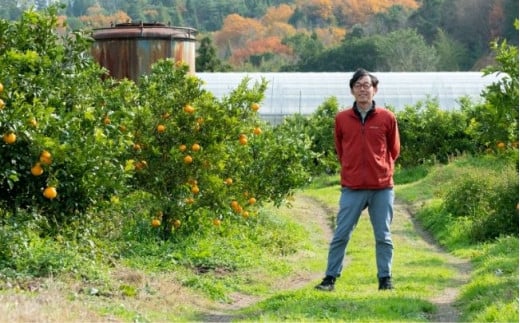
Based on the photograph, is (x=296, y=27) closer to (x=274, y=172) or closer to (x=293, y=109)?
(x=293, y=109)

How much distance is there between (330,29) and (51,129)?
76.5 m

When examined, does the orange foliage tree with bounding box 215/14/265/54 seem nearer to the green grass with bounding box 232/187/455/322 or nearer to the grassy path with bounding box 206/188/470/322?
the grassy path with bounding box 206/188/470/322

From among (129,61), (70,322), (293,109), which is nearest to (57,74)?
(70,322)

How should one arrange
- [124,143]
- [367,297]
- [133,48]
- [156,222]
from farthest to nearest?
[133,48] → [156,222] → [124,143] → [367,297]

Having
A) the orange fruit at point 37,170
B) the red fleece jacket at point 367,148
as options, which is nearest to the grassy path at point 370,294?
the red fleece jacket at point 367,148

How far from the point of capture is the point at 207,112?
38.2 ft

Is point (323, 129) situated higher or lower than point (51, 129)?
lower

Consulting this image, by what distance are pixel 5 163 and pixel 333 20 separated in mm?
80740

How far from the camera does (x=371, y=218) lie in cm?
901

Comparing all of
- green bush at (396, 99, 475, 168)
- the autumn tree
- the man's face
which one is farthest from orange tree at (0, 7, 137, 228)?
the autumn tree

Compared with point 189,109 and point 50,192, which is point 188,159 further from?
point 50,192

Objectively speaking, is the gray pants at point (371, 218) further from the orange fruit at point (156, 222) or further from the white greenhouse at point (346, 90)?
the white greenhouse at point (346, 90)

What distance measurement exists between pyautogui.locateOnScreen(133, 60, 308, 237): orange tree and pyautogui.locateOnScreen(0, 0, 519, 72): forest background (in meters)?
31.5

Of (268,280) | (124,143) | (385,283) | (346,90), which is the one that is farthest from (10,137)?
(346,90)
